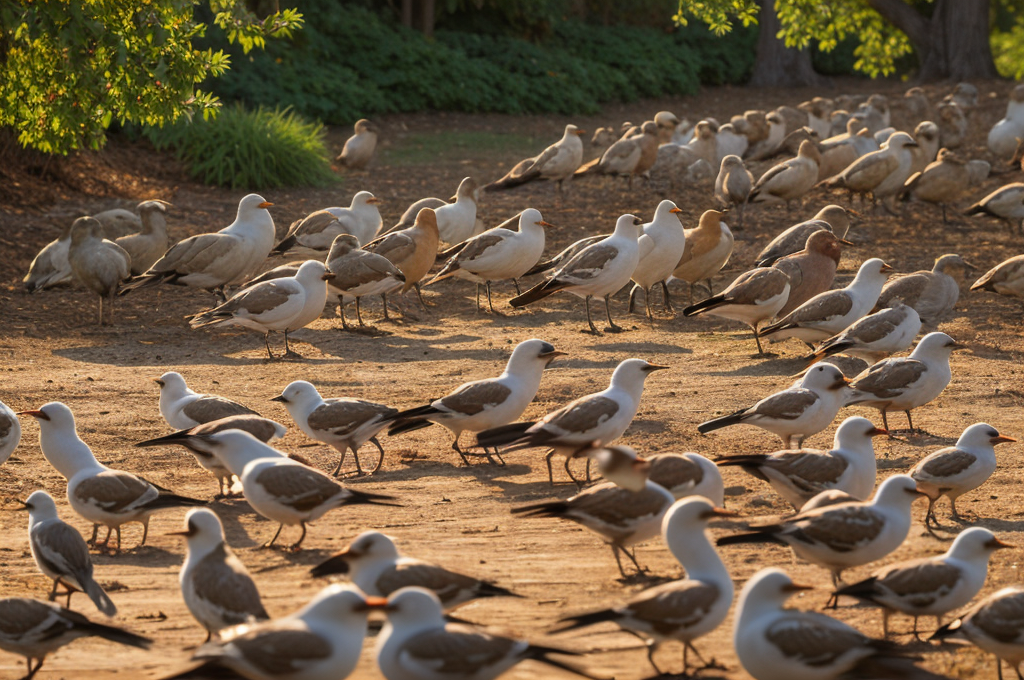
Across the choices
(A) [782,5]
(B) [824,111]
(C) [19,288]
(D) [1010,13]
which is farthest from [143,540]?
(D) [1010,13]

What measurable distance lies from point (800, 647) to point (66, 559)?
10.9ft

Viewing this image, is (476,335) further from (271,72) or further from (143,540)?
(271,72)

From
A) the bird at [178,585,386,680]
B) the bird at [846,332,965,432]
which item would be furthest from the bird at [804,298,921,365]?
the bird at [178,585,386,680]

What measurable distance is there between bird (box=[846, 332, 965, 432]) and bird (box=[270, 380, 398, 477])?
327 centimetres

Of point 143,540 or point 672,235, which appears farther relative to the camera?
point 672,235

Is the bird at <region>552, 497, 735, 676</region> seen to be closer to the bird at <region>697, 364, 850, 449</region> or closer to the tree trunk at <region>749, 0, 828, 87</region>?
the bird at <region>697, 364, 850, 449</region>

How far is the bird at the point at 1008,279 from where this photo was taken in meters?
11.6

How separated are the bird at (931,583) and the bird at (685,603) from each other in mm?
628

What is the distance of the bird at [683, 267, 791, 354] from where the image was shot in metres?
10.6

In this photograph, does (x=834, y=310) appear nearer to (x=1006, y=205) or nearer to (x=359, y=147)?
(x=1006, y=205)

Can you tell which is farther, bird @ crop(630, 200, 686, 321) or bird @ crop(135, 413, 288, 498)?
bird @ crop(630, 200, 686, 321)

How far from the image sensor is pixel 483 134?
2789 centimetres

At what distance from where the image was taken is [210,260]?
1251 centimetres

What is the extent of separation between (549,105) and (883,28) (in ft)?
38.0
